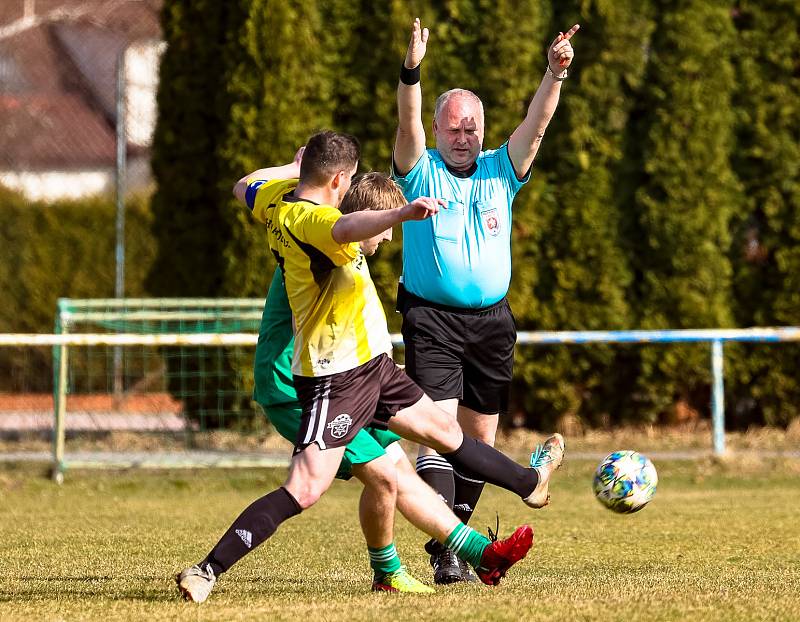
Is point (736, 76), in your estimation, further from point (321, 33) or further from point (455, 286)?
point (455, 286)

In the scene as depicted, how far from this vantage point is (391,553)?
18.9ft

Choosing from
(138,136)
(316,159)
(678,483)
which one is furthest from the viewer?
(138,136)

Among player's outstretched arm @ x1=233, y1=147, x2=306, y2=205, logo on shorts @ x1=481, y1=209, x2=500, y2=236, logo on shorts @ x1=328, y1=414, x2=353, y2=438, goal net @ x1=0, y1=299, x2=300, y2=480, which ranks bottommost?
goal net @ x1=0, y1=299, x2=300, y2=480

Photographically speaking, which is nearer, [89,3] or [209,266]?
[209,266]

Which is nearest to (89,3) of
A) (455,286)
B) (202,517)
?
(202,517)

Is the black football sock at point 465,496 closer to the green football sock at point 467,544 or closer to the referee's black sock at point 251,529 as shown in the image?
the green football sock at point 467,544

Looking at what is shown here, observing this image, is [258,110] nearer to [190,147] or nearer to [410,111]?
[190,147]

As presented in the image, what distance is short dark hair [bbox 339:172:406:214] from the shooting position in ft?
18.5

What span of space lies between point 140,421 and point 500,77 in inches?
193

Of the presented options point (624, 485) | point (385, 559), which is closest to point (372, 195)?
point (385, 559)

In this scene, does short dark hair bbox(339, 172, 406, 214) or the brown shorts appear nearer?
the brown shorts

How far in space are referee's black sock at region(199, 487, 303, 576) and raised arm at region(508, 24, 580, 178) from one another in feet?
7.20

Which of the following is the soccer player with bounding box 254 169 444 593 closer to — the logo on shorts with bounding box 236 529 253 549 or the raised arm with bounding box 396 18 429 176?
the logo on shorts with bounding box 236 529 253 549

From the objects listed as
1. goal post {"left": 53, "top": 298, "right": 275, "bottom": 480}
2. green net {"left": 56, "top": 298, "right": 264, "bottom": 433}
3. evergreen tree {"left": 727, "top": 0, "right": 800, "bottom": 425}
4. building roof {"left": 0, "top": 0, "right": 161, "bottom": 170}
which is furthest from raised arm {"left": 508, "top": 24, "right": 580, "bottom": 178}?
building roof {"left": 0, "top": 0, "right": 161, "bottom": 170}
